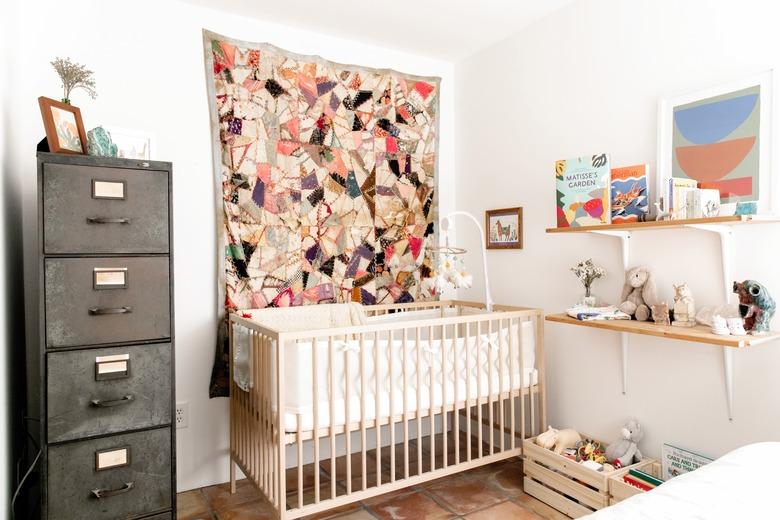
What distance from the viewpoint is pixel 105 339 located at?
174 centimetres

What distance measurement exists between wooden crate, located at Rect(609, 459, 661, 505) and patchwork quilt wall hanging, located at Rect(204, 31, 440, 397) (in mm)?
1490

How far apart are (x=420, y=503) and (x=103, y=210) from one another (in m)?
1.83

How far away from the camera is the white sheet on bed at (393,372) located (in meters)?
1.97

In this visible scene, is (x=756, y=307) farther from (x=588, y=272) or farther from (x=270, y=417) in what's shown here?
(x=270, y=417)

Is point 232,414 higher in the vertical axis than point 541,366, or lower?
lower

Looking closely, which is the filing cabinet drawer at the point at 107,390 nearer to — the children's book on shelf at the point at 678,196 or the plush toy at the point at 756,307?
the children's book on shelf at the point at 678,196

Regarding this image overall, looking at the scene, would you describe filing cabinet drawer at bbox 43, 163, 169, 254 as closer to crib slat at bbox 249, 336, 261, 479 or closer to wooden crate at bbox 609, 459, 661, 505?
crib slat at bbox 249, 336, 261, 479

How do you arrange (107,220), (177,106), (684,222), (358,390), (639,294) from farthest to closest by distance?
(177,106), (639,294), (358,390), (684,222), (107,220)

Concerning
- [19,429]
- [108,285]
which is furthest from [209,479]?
[108,285]

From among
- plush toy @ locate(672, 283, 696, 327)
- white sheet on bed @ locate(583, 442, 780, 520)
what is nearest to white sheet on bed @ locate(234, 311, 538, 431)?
plush toy @ locate(672, 283, 696, 327)

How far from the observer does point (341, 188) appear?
291 cm

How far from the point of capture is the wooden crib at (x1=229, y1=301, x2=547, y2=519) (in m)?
1.96

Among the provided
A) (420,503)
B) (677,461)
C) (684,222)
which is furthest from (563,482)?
(684,222)

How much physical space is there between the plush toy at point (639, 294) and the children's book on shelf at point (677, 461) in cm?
57
